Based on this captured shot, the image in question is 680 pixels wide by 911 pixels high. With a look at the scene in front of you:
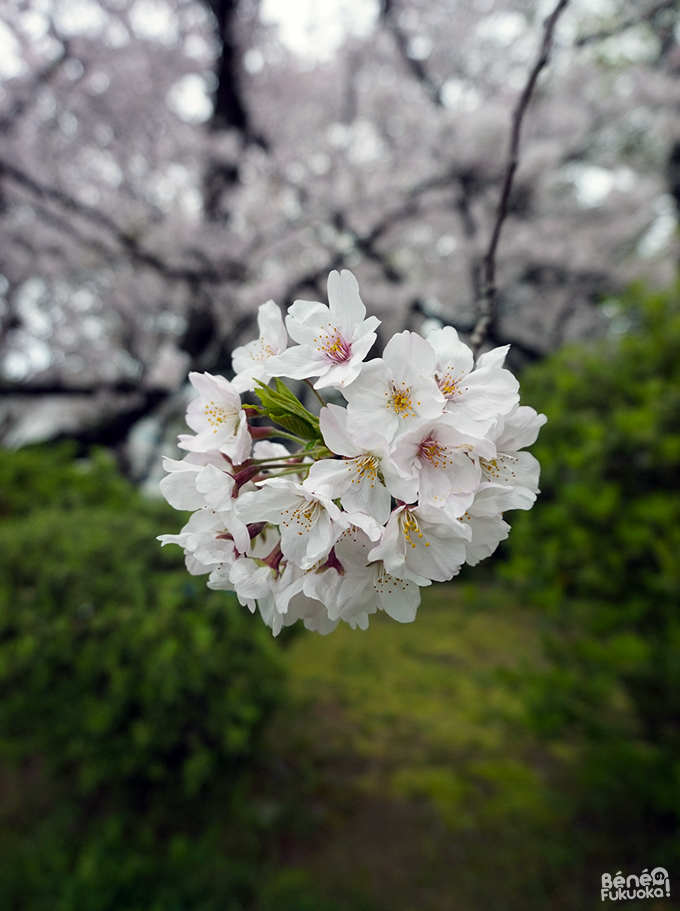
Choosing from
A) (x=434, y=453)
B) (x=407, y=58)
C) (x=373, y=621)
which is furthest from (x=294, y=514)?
(x=407, y=58)

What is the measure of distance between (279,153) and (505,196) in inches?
224

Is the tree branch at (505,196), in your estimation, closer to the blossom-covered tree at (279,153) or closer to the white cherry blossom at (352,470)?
the white cherry blossom at (352,470)

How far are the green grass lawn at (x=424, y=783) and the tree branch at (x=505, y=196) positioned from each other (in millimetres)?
1794

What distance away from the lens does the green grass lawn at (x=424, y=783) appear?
240 centimetres

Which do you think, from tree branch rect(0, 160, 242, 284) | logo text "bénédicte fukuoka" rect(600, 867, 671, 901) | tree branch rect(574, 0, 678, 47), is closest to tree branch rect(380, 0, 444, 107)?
tree branch rect(0, 160, 242, 284)

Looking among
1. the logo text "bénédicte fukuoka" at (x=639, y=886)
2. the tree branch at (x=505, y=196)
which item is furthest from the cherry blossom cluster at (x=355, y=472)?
the logo text "bénédicte fukuoka" at (x=639, y=886)

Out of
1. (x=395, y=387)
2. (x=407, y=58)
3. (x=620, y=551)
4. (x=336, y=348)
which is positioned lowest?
(x=395, y=387)

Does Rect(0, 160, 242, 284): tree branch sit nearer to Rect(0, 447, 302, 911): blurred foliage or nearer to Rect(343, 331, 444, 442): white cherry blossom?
Rect(0, 447, 302, 911): blurred foliage

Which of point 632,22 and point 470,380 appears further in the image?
point 632,22

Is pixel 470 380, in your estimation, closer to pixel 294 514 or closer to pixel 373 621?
pixel 294 514

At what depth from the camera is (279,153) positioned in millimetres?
5750

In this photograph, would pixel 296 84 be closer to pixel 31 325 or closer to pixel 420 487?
pixel 31 325

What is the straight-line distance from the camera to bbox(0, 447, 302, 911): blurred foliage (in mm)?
2322

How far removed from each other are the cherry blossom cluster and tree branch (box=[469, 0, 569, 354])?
8.0 inches
